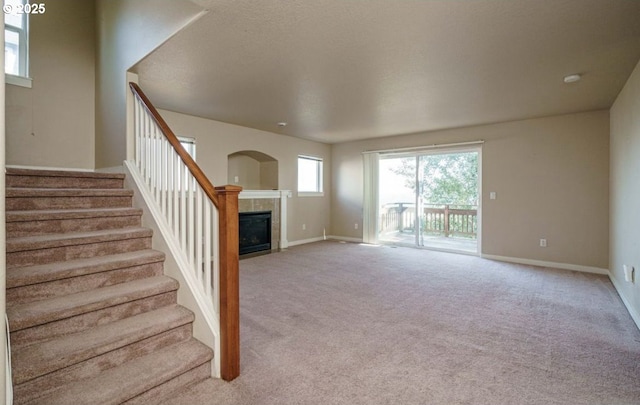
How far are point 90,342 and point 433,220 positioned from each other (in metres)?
5.63

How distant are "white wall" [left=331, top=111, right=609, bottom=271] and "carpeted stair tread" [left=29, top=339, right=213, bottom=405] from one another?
16.4 ft

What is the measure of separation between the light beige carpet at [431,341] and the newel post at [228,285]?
0.44ft

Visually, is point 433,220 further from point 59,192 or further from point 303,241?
point 59,192

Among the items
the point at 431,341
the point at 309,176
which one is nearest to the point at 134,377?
the point at 431,341

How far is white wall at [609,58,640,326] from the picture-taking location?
2.74 metres

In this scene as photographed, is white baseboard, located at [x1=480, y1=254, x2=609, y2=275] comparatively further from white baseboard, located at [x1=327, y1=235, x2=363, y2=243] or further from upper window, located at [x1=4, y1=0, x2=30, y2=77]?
upper window, located at [x1=4, y1=0, x2=30, y2=77]

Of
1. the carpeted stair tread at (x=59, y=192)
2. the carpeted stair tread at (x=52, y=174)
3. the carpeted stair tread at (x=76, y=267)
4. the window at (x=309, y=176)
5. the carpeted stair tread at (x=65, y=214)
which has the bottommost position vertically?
the carpeted stair tread at (x=76, y=267)

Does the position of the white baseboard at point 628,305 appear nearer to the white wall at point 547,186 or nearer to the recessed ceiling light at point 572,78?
the white wall at point 547,186

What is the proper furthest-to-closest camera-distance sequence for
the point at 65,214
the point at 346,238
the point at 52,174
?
the point at 346,238
the point at 52,174
the point at 65,214

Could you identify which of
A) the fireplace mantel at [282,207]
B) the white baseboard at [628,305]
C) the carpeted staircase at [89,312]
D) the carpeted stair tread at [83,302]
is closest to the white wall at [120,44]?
the carpeted staircase at [89,312]

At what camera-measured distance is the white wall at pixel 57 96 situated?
3373 mm

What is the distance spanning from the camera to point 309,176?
7.06 meters

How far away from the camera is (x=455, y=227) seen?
5855 mm

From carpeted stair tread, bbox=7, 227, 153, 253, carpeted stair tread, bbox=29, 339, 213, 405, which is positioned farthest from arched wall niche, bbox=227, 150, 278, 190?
carpeted stair tread, bbox=29, 339, 213, 405
